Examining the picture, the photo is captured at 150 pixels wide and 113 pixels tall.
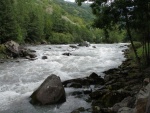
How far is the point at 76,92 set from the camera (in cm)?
1922

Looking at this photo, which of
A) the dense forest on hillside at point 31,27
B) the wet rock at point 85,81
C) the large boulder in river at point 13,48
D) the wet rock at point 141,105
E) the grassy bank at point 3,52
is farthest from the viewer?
the dense forest on hillside at point 31,27

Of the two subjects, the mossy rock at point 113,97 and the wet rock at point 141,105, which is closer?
the wet rock at point 141,105

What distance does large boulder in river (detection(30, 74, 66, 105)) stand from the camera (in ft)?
54.0

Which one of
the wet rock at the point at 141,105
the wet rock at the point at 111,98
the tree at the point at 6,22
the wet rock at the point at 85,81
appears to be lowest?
the wet rock at the point at 85,81

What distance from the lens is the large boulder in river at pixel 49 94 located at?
16.5 m

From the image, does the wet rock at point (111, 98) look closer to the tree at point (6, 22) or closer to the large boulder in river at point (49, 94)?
the large boulder in river at point (49, 94)

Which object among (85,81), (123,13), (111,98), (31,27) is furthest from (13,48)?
(31,27)

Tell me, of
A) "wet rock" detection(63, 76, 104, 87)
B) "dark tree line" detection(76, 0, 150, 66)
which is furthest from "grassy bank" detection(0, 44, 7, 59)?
"dark tree line" detection(76, 0, 150, 66)

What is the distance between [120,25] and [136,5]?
226cm

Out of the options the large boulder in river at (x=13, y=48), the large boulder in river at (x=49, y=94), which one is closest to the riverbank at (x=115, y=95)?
the large boulder in river at (x=49, y=94)

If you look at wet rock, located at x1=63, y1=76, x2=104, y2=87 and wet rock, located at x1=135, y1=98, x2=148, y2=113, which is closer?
wet rock, located at x1=135, y1=98, x2=148, y2=113

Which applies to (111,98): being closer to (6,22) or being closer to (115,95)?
(115,95)

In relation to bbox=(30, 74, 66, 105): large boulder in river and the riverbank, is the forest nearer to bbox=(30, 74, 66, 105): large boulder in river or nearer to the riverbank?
the riverbank

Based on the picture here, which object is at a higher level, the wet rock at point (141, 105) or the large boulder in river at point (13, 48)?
the wet rock at point (141, 105)
